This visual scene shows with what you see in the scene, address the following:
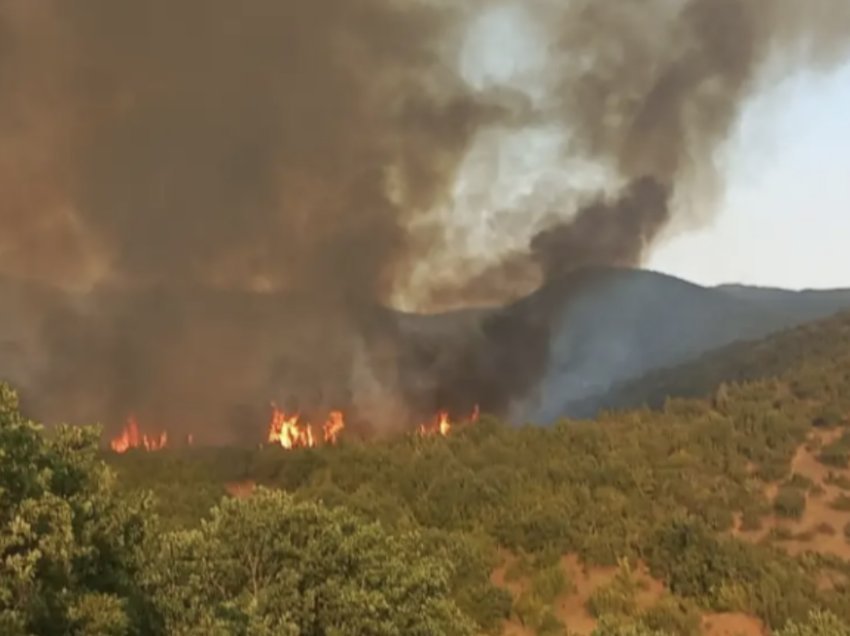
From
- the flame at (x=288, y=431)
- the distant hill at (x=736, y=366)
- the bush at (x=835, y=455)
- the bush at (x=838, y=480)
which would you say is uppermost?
the distant hill at (x=736, y=366)

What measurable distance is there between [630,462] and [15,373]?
46.6 m

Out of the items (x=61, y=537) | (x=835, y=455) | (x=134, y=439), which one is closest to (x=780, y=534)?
(x=835, y=455)

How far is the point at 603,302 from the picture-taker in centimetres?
11850

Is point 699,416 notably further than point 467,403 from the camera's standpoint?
No

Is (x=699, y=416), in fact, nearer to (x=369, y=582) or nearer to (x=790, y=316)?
(x=369, y=582)

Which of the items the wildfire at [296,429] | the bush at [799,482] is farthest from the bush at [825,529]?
the wildfire at [296,429]

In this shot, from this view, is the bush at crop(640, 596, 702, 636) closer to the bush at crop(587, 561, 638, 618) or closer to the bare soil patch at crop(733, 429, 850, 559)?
the bush at crop(587, 561, 638, 618)

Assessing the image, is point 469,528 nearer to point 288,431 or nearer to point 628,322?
point 288,431

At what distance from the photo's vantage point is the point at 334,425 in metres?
61.9

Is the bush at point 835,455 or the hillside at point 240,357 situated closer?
the bush at point 835,455

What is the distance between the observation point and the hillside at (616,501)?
28328 millimetres

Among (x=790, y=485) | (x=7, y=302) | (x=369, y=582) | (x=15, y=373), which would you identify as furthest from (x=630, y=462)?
(x=7, y=302)

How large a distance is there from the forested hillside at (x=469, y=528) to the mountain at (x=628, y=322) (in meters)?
33.7

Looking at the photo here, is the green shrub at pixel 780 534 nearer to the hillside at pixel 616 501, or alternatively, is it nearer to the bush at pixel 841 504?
the hillside at pixel 616 501
